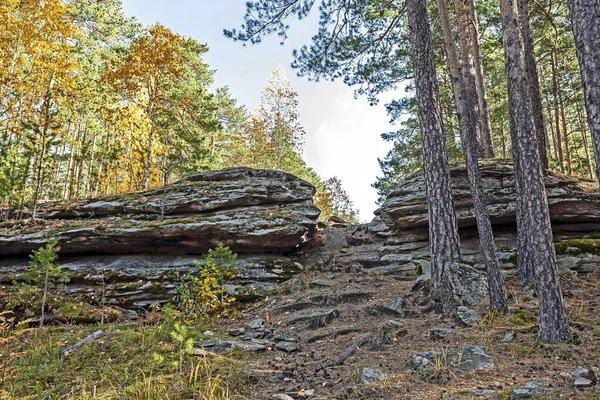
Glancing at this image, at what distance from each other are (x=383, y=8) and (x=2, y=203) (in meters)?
14.5

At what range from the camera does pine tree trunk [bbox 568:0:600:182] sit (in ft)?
10.7

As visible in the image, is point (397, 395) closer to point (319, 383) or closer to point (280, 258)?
point (319, 383)

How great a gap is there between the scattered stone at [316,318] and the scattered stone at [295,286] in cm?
184

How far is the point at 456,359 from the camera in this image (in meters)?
3.81

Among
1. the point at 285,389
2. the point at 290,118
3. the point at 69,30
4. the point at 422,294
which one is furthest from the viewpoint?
the point at 290,118

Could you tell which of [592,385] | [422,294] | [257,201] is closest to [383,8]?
[257,201]

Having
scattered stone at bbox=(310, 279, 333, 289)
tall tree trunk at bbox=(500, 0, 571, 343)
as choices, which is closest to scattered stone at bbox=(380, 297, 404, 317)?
tall tree trunk at bbox=(500, 0, 571, 343)

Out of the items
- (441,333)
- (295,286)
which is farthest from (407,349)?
(295,286)

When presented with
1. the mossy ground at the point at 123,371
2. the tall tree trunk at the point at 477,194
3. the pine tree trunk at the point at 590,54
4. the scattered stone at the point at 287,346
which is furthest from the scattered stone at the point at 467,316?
the mossy ground at the point at 123,371

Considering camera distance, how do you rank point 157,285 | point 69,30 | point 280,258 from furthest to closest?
point 69,30 < point 280,258 < point 157,285

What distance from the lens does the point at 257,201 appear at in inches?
456

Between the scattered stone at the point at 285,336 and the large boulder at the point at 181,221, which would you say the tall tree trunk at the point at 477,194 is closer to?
the scattered stone at the point at 285,336

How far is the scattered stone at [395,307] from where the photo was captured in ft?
19.8

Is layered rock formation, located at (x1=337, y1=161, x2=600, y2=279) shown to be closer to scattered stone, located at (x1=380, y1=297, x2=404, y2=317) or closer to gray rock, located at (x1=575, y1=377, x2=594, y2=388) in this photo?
scattered stone, located at (x1=380, y1=297, x2=404, y2=317)
